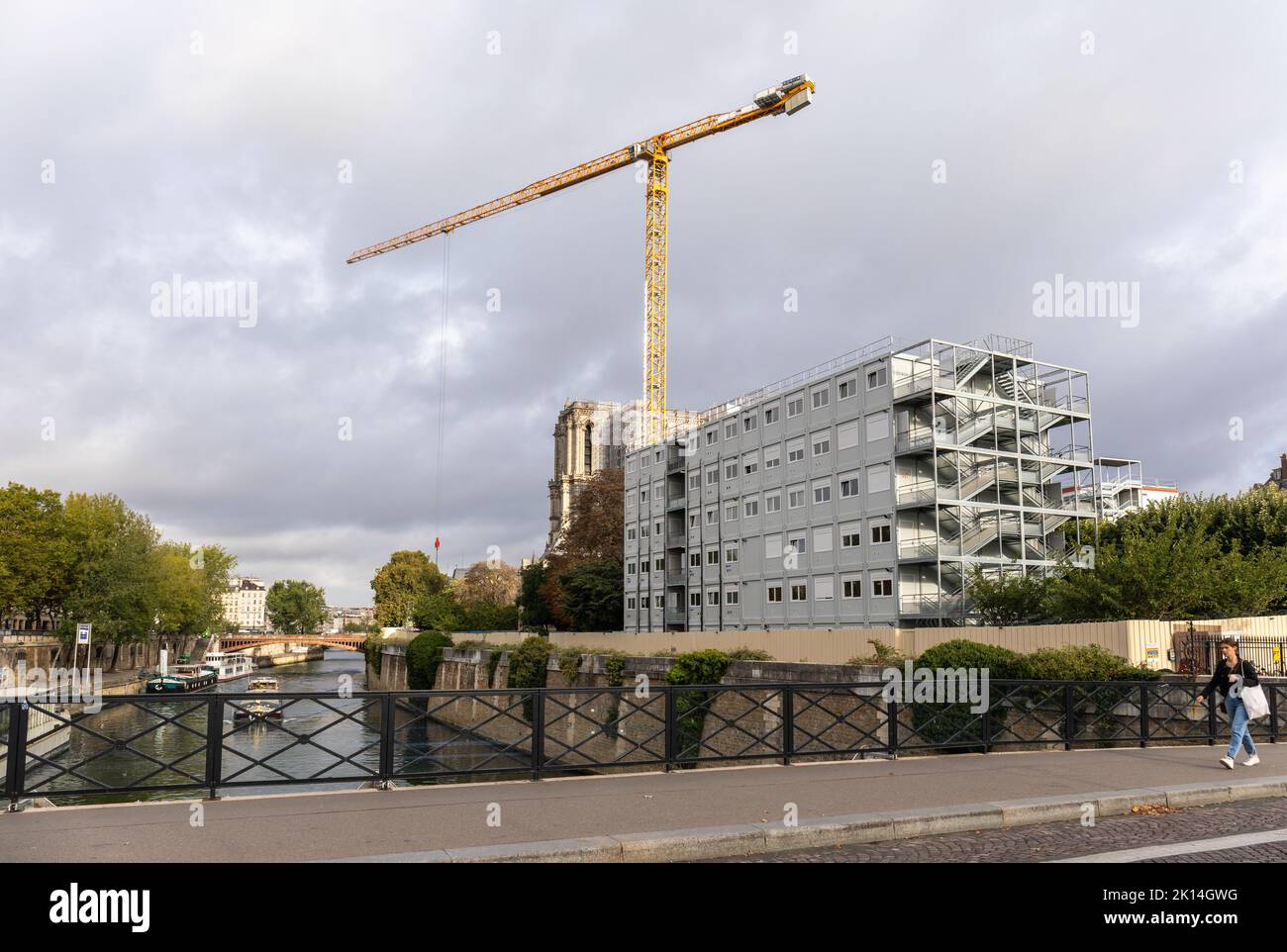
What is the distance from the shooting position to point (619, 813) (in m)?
9.39

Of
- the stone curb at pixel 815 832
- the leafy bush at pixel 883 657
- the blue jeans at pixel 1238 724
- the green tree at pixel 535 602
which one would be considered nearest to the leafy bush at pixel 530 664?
the leafy bush at pixel 883 657

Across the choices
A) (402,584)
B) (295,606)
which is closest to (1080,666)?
(402,584)

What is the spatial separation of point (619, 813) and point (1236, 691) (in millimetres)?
9377

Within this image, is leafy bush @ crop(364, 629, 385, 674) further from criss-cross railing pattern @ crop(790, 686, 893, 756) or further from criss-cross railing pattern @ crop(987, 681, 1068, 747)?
criss-cross railing pattern @ crop(987, 681, 1068, 747)

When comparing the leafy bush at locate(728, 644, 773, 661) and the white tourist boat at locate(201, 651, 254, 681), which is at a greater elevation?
the leafy bush at locate(728, 644, 773, 661)

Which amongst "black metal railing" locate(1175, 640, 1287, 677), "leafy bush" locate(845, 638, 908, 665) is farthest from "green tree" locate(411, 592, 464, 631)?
"black metal railing" locate(1175, 640, 1287, 677)

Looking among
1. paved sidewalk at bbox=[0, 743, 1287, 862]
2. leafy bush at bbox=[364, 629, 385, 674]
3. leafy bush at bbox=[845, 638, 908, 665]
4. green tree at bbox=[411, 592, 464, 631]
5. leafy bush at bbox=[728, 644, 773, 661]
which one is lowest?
leafy bush at bbox=[364, 629, 385, 674]

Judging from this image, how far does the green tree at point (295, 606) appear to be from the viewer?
192 meters

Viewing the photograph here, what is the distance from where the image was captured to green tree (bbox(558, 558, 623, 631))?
71125 millimetres

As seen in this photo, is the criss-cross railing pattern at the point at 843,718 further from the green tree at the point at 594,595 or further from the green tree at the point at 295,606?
the green tree at the point at 295,606

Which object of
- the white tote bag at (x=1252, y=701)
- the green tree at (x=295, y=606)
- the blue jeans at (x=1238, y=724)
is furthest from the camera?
the green tree at (x=295, y=606)

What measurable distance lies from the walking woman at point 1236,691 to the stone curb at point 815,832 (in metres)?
2.67

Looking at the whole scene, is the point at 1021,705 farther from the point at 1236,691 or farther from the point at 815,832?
the point at 815,832

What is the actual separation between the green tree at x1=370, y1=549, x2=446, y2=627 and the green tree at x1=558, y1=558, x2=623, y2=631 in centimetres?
5114
